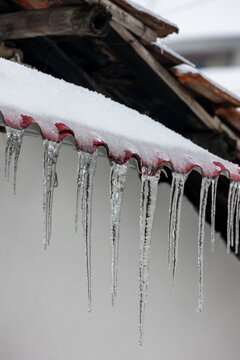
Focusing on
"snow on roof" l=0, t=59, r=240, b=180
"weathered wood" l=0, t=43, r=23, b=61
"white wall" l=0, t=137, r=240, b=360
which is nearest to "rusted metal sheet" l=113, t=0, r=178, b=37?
"snow on roof" l=0, t=59, r=240, b=180

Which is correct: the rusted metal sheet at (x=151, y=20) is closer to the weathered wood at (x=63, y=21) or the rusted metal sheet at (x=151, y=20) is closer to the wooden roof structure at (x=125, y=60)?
the wooden roof structure at (x=125, y=60)

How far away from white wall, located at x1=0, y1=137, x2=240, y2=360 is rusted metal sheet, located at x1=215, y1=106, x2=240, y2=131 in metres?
0.97

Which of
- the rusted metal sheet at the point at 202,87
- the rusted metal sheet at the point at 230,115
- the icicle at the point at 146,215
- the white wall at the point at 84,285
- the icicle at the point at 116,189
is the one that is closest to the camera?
the icicle at the point at 116,189

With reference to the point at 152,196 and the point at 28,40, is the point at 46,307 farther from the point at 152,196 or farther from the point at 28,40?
the point at 28,40

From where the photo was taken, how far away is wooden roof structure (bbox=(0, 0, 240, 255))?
2.57 meters

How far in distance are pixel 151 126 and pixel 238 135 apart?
1276 millimetres

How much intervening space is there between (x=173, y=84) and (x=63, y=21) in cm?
104

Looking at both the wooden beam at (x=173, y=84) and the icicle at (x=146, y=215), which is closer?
the icicle at (x=146, y=215)

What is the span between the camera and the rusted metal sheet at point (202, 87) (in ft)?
10.5

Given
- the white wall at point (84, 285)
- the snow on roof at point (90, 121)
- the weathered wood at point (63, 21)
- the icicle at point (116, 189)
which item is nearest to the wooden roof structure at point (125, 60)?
the weathered wood at point (63, 21)

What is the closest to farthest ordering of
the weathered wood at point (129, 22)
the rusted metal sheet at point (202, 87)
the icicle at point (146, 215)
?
the icicle at point (146, 215) → the weathered wood at point (129, 22) → the rusted metal sheet at point (202, 87)

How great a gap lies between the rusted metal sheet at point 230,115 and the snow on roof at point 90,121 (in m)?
0.89

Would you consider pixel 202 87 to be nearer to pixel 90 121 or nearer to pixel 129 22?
pixel 129 22

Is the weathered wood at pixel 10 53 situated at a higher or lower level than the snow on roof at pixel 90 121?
higher
